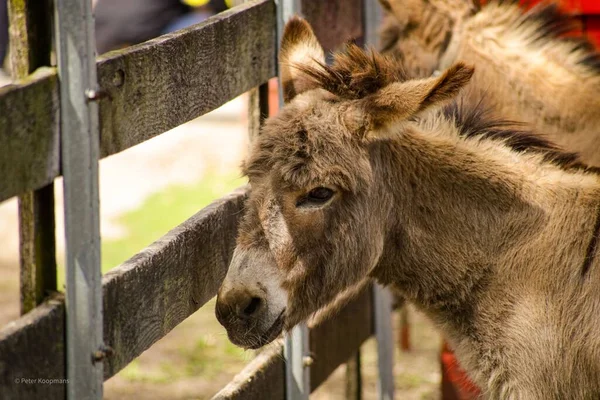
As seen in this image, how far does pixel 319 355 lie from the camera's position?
14.3ft

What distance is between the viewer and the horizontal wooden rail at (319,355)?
3.61 metres

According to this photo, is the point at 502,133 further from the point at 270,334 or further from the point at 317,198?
the point at 270,334

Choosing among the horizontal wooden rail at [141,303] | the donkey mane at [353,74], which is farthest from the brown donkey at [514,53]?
the horizontal wooden rail at [141,303]

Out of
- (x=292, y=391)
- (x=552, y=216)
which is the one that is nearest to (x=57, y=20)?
(x=552, y=216)

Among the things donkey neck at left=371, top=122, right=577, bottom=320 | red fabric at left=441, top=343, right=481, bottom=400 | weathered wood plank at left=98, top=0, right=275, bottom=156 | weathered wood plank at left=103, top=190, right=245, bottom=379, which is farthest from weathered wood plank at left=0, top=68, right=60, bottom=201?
red fabric at left=441, top=343, right=481, bottom=400

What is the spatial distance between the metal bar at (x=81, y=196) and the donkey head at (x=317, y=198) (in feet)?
1.92

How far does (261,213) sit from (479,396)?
3.63ft

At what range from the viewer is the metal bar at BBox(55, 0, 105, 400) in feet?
7.87

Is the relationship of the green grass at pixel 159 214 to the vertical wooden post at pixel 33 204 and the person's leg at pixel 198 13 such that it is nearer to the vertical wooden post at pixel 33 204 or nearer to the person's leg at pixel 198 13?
the person's leg at pixel 198 13

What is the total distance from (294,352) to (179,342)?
10.5 ft

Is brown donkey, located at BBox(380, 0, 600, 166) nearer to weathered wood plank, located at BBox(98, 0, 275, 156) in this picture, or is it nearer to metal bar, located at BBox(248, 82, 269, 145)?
metal bar, located at BBox(248, 82, 269, 145)

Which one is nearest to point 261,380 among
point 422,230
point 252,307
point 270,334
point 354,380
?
point 270,334

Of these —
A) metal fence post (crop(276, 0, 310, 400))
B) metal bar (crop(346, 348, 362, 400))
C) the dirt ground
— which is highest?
metal fence post (crop(276, 0, 310, 400))

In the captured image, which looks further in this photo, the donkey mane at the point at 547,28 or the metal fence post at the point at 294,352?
the donkey mane at the point at 547,28
